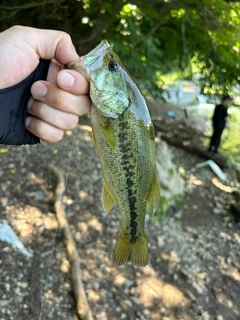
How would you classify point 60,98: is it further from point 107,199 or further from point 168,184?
point 168,184

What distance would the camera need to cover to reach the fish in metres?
2.00

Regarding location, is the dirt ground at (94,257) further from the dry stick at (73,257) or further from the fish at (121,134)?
the fish at (121,134)

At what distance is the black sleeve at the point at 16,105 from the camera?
2.25 metres

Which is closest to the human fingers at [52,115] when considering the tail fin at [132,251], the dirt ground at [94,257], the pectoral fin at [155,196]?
the pectoral fin at [155,196]

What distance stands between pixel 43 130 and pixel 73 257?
8.93 ft

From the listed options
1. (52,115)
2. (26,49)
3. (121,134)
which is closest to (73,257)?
(52,115)

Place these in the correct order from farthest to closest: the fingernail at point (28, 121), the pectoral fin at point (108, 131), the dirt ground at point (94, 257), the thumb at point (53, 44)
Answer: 1. the dirt ground at point (94, 257)
2. the fingernail at point (28, 121)
3. the thumb at point (53, 44)
4. the pectoral fin at point (108, 131)

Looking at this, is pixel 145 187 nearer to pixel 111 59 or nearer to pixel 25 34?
pixel 111 59

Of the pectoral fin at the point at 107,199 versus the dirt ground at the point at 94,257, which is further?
the dirt ground at the point at 94,257

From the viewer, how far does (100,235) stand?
17.7 feet

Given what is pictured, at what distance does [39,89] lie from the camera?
2160mm

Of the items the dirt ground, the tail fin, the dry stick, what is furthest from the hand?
the dry stick

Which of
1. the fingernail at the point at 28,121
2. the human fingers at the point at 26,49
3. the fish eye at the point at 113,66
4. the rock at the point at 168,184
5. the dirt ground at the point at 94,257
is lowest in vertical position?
the rock at the point at 168,184

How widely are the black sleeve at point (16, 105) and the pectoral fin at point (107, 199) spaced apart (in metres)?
0.69
